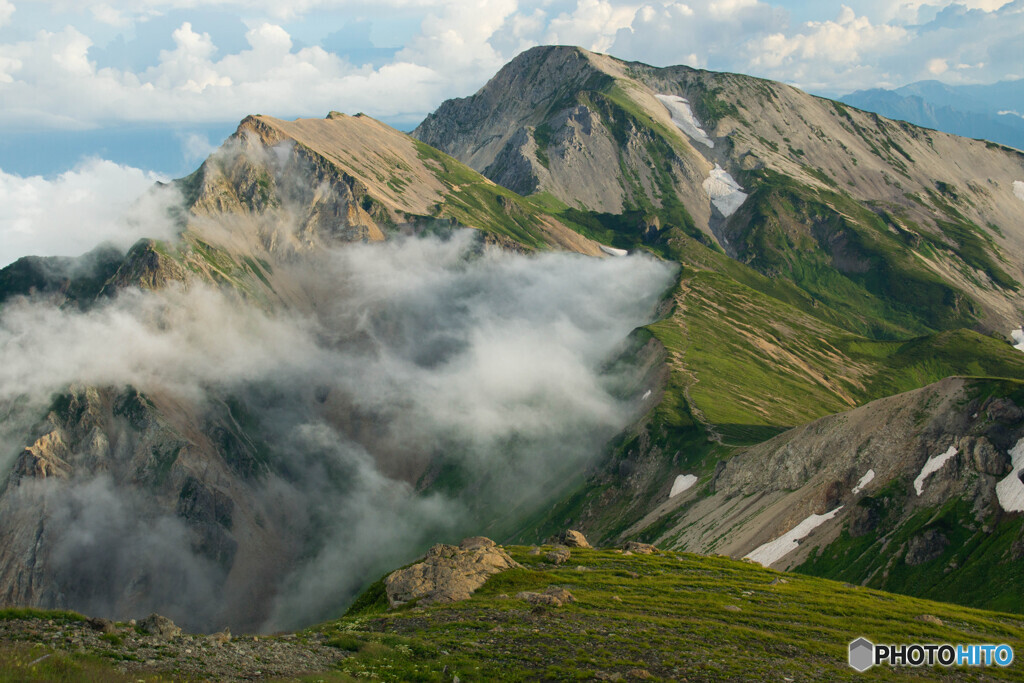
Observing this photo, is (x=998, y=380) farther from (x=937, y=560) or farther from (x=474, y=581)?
(x=474, y=581)

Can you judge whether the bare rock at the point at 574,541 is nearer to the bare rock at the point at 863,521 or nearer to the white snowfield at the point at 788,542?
the white snowfield at the point at 788,542

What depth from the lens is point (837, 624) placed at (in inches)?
2462

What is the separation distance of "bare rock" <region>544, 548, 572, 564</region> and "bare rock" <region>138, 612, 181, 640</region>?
42779mm

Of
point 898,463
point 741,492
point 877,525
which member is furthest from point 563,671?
point 741,492

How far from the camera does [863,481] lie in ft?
401

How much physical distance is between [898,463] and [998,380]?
18887 mm

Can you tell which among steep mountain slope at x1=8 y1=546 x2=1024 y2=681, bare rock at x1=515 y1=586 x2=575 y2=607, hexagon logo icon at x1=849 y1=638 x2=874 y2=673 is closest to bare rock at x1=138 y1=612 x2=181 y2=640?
steep mountain slope at x1=8 y1=546 x2=1024 y2=681

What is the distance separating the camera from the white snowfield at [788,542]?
118 meters

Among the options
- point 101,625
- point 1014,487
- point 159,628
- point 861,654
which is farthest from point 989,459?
point 101,625

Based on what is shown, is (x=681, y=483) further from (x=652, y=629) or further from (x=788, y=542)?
(x=652, y=629)

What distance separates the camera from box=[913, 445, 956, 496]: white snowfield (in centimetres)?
11156

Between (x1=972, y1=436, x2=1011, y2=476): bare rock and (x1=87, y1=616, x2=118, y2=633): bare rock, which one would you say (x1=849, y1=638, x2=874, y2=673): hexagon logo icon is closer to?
(x1=87, y1=616, x2=118, y2=633): bare rock

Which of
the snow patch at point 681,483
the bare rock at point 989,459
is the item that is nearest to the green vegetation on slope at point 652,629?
the bare rock at point 989,459

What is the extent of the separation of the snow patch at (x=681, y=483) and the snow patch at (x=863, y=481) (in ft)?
159
